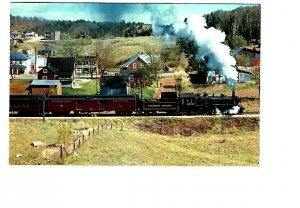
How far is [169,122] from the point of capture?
4.80m

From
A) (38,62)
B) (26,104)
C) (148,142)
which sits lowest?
(148,142)

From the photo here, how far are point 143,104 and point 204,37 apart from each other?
82 cm

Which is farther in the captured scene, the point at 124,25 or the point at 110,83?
the point at 110,83

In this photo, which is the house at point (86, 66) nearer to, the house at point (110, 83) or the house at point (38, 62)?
the house at point (110, 83)

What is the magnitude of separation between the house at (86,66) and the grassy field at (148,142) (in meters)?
0.43

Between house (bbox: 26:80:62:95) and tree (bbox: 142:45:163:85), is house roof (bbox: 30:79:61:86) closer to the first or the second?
house (bbox: 26:80:62:95)

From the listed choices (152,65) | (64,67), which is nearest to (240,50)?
(152,65)

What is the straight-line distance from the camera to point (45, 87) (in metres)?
4.78

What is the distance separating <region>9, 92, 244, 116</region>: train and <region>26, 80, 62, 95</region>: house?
0.04 meters

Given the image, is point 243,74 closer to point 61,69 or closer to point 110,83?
point 110,83

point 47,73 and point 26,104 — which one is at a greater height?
point 47,73

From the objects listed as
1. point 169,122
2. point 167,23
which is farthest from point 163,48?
point 169,122

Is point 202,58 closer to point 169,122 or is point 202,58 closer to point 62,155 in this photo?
point 169,122
